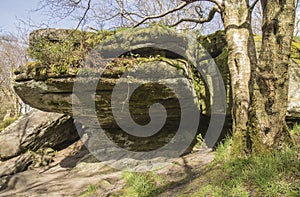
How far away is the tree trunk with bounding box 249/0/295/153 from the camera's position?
3.13 metres

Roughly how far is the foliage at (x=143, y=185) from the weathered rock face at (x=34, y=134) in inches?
254

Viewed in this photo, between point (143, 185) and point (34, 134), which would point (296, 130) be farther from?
point (34, 134)

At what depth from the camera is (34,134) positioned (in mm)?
9117

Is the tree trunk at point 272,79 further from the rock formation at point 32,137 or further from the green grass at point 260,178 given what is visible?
the rock formation at point 32,137

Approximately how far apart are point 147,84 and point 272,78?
2465 mm

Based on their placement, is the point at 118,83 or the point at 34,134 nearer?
the point at 118,83

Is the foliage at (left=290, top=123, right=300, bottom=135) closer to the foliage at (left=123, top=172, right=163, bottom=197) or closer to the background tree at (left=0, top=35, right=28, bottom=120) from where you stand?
the foliage at (left=123, top=172, right=163, bottom=197)

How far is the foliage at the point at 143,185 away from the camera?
3.56m

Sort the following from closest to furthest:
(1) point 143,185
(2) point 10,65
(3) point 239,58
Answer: (1) point 143,185 < (3) point 239,58 < (2) point 10,65

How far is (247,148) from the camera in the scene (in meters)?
3.60

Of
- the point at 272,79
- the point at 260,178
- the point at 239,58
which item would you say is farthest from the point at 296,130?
the point at 260,178

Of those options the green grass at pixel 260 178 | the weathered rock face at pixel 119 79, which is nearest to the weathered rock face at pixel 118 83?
the weathered rock face at pixel 119 79

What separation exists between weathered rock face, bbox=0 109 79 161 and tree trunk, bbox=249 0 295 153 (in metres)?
8.26

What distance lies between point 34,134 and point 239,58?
27.5 ft
